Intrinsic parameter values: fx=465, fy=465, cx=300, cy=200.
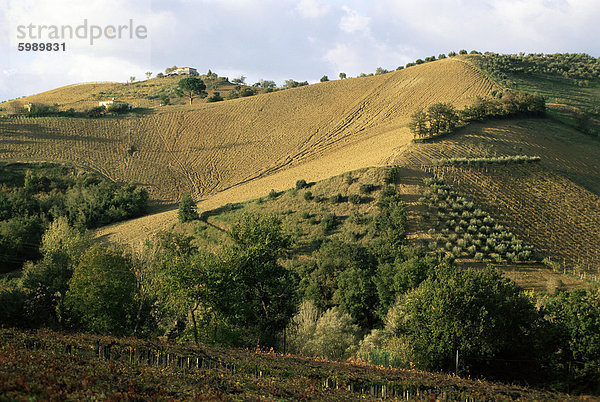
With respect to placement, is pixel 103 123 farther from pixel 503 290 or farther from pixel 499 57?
pixel 499 57

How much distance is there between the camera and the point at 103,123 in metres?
77.5

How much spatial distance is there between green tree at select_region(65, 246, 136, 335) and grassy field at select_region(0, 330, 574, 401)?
7305 millimetres

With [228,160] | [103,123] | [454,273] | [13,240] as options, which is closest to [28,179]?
[13,240]

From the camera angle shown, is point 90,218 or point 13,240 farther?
point 90,218

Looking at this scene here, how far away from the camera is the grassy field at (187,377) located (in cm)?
1006

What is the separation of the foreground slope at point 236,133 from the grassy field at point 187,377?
4064 centimetres

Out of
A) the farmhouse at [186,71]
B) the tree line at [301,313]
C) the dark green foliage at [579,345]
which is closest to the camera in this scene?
the dark green foliage at [579,345]

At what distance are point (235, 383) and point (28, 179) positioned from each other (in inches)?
2239

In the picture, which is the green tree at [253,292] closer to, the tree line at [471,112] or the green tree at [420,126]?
the green tree at [420,126]

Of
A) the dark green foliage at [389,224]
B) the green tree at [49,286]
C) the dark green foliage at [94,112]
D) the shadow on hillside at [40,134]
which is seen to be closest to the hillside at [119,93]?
the dark green foliage at [94,112]

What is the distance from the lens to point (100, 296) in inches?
973

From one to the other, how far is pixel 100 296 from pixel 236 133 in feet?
180

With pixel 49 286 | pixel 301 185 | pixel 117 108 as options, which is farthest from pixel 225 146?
pixel 49 286

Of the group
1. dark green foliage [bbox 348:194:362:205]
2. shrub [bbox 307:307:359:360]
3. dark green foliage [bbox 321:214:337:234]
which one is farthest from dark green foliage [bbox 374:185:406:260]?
shrub [bbox 307:307:359:360]
